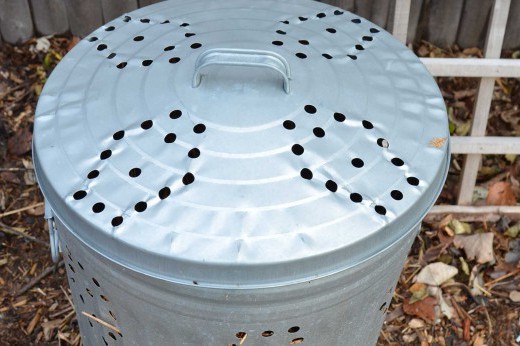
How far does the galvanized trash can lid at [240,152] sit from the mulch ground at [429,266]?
1020 millimetres

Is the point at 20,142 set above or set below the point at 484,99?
below

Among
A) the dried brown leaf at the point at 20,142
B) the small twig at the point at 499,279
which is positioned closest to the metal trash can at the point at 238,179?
the small twig at the point at 499,279

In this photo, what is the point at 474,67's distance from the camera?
6.82 ft

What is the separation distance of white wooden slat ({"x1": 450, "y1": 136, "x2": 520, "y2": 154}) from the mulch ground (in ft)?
0.67

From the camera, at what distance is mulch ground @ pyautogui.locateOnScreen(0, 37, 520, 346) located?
213 centimetres

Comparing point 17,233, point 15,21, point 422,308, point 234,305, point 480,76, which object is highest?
point 234,305

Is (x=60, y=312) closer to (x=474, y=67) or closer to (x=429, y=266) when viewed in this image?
(x=429, y=266)

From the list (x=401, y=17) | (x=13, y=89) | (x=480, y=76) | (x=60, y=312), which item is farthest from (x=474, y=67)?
(x=13, y=89)

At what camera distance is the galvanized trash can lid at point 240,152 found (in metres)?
1.09

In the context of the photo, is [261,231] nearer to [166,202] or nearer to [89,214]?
[166,202]

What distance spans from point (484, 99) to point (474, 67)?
0.14m

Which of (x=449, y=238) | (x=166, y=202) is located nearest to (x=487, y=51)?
(x=449, y=238)

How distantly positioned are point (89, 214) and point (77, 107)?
0.26 meters

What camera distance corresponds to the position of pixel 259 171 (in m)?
1.14
